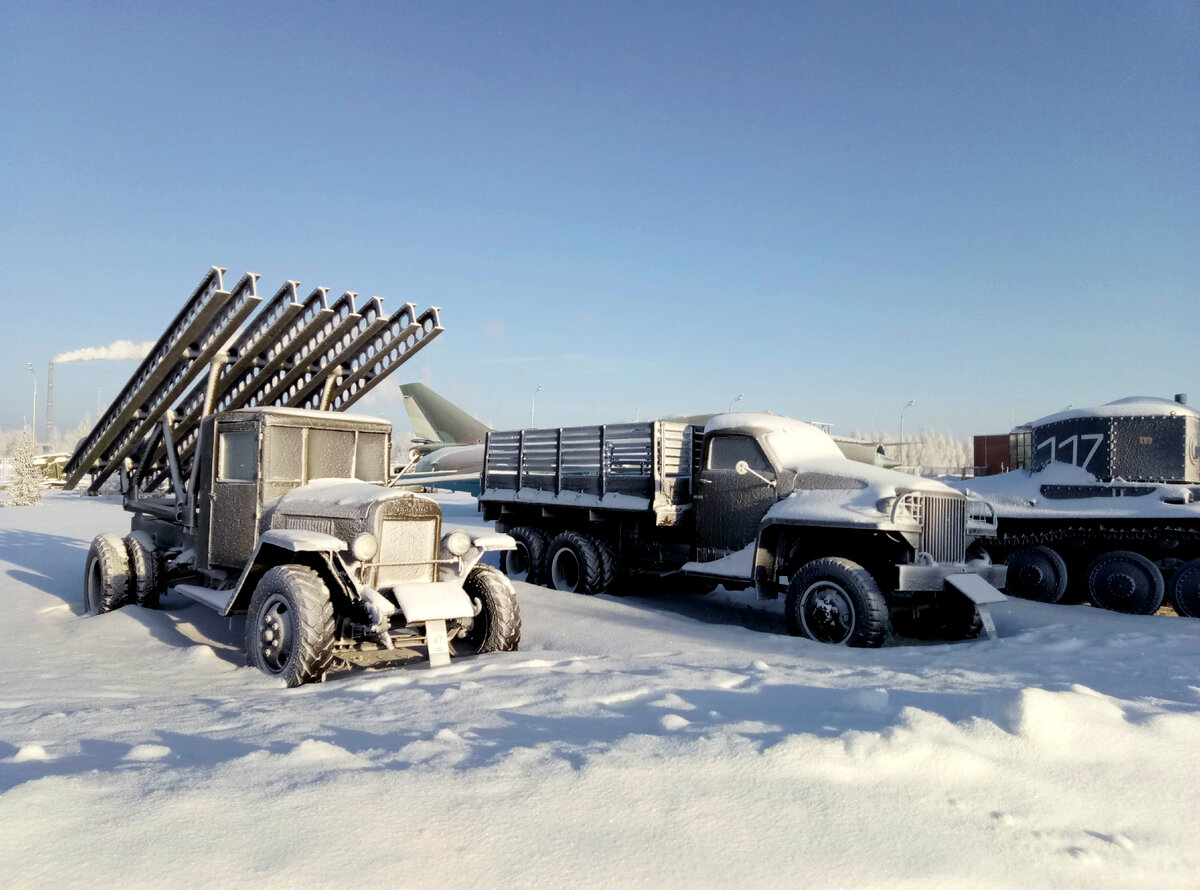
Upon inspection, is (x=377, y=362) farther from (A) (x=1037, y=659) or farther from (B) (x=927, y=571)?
(A) (x=1037, y=659)

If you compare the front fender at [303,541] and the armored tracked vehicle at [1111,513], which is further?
the armored tracked vehicle at [1111,513]

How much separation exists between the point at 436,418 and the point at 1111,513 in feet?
97.0

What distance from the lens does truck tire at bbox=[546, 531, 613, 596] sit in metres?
10.7

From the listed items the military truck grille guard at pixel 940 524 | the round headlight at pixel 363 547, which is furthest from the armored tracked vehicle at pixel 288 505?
the military truck grille guard at pixel 940 524

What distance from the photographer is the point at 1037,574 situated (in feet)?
37.1

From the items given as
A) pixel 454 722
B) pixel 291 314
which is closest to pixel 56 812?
pixel 454 722

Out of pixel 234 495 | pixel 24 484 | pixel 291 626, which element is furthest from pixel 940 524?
Answer: pixel 24 484

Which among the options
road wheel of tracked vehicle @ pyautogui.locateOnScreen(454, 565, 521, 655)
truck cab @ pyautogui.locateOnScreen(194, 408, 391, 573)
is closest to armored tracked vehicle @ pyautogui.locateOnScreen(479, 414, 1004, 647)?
road wheel of tracked vehicle @ pyautogui.locateOnScreen(454, 565, 521, 655)

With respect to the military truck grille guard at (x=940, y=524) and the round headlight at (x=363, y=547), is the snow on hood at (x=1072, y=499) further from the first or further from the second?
the round headlight at (x=363, y=547)

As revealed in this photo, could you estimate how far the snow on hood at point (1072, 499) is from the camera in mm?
10195

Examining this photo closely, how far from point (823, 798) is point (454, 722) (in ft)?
6.35

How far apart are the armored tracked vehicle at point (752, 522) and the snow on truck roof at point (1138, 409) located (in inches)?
96.7

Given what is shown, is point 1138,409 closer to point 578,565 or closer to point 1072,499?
point 1072,499

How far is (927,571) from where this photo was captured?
7672mm
